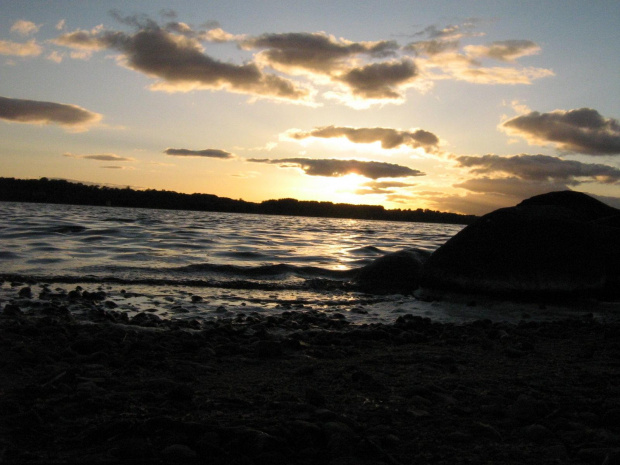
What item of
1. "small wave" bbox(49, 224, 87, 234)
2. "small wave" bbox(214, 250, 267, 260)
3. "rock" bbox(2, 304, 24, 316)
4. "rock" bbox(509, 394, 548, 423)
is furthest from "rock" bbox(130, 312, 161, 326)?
"small wave" bbox(49, 224, 87, 234)

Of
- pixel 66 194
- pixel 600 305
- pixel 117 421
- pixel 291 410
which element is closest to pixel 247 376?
pixel 291 410

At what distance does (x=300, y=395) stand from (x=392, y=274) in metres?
6.76

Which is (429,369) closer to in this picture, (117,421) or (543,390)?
(543,390)

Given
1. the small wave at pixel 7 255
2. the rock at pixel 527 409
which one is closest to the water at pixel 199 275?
the small wave at pixel 7 255

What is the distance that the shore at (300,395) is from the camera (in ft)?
8.21

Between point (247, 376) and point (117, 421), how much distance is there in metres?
1.29

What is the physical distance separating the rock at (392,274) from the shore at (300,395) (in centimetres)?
387

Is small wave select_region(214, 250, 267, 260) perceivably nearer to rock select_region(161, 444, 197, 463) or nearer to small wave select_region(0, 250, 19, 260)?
small wave select_region(0, 250, 19, 260)

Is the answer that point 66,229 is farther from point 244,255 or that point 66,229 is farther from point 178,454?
point 178,454

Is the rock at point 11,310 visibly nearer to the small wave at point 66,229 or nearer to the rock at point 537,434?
the rock at point 537,434

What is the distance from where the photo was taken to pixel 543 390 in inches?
138

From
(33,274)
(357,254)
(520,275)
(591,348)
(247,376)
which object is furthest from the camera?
(357,254)

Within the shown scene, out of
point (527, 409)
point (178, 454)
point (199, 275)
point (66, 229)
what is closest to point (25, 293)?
point (199, 275)

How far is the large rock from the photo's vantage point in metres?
8.09
